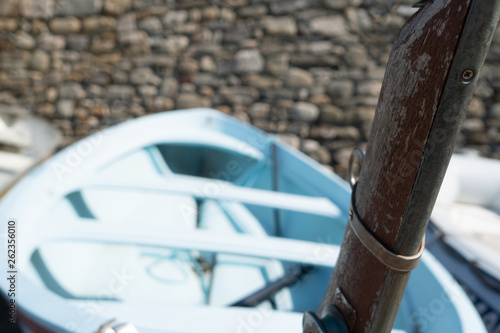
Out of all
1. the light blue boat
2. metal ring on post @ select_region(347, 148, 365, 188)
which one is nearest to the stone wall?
the light blue boat

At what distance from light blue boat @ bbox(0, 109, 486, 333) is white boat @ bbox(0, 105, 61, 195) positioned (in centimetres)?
124

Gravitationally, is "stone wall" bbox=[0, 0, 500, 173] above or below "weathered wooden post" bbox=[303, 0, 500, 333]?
below

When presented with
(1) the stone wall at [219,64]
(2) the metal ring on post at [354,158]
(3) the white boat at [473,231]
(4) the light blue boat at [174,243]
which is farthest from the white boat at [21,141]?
(3) the white boat at [473,231]

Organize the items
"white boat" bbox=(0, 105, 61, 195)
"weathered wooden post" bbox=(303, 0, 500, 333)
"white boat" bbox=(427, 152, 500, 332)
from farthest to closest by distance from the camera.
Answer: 1. "white boat" bbox=(0, 105, 61, 195)
2. "white boat" bbox=(427, 152, 500, 332)
3. "weathered wooden post" bbox=(303, 0, 500, 333)

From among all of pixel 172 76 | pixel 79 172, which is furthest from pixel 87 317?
pixel 172 76

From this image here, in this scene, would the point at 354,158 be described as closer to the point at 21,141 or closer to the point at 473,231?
the point at 473,231

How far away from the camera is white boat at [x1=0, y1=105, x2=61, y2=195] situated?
283 cm

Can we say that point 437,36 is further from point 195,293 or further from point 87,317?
point 195,293

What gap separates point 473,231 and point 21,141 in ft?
12.8

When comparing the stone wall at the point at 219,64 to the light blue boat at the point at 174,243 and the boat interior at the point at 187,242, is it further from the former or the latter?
the boat interior at the point at 187,242

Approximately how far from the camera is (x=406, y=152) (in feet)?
1.31

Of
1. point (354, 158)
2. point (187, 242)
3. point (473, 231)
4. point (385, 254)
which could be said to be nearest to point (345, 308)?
point (385, 254)

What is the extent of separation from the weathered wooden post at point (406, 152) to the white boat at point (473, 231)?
148 cm

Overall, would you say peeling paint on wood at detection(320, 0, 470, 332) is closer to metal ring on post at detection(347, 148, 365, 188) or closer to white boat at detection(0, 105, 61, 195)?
metal ring on post at detection(347, 148, 365, 188)
